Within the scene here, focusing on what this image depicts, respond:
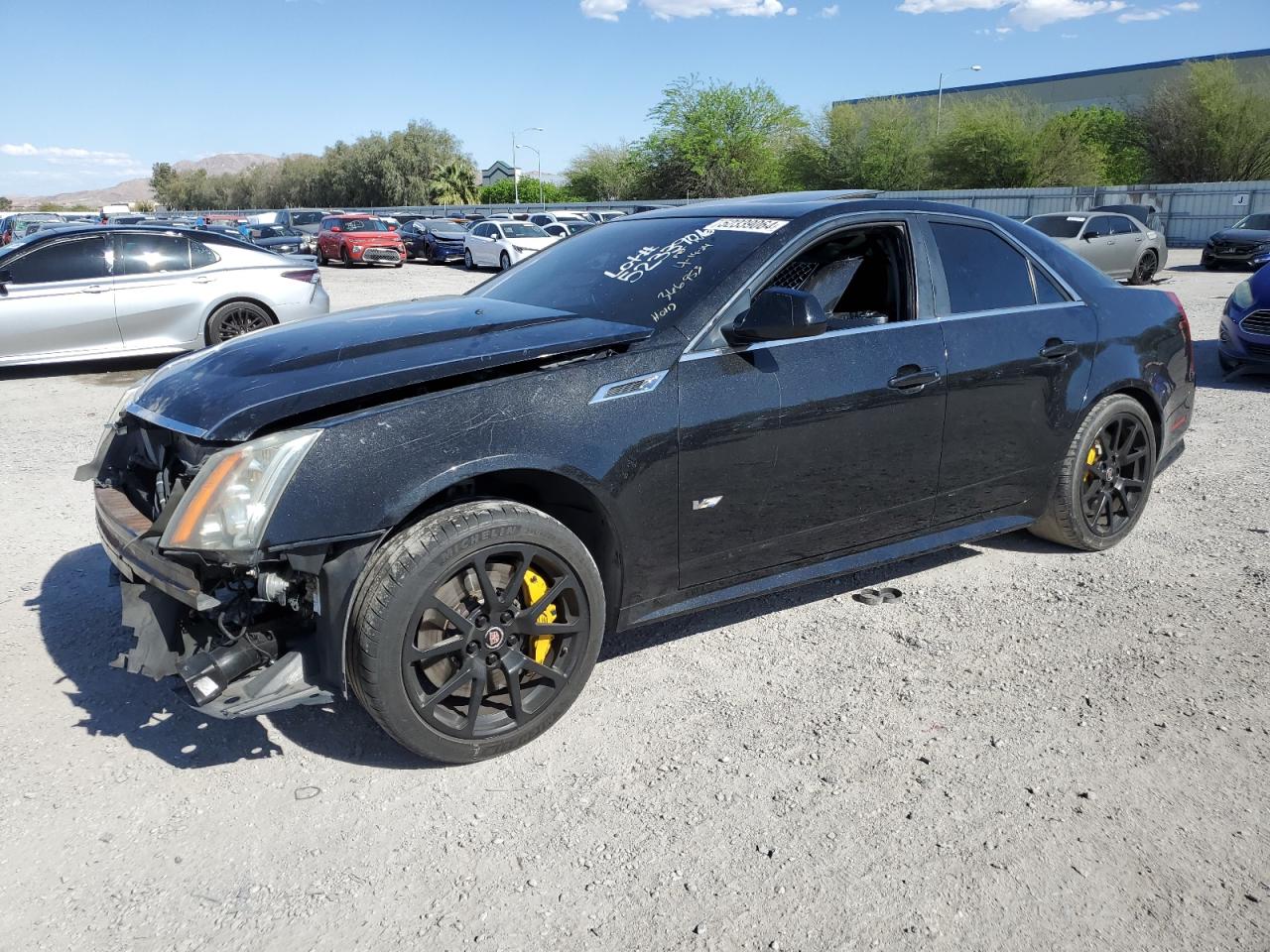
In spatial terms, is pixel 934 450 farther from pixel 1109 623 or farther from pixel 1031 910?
pixel 1031 910

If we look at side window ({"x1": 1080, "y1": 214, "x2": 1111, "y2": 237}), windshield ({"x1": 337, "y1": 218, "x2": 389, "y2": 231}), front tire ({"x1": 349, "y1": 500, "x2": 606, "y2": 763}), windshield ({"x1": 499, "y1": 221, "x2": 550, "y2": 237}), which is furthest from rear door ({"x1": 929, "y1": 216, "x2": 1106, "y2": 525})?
windshield ({"x1": 337, "y1": 218, "x2": 389, "y2": 231})

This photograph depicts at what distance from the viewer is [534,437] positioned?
3.01 meters

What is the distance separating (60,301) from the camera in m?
9.78

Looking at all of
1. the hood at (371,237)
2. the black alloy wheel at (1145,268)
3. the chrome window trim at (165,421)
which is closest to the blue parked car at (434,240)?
the hood at (371,237)

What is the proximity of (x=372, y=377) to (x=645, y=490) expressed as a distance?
3.15 feet

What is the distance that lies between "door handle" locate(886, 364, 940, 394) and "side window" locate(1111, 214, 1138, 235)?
1865cm

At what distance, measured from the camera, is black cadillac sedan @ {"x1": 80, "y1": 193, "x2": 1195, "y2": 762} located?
278 centimetres

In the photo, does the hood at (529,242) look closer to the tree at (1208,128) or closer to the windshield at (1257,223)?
the windshield at (1257,223)

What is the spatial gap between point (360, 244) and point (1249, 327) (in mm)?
25175

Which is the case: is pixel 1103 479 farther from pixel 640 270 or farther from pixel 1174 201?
pixel 1174 201

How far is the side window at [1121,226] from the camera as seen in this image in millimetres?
19922

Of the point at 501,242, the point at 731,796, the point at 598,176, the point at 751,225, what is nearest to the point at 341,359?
the point at 751,225

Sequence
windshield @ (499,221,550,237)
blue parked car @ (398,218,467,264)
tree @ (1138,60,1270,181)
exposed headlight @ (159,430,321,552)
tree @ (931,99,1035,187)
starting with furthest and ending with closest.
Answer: tree @ (931,99,1035,187) < tree @ (1138,60,1270,181) < blue parked car @ (398,218,467,264) < windshield @ (499,221,550,237) < exposed headlight @ (159,430,321,552)

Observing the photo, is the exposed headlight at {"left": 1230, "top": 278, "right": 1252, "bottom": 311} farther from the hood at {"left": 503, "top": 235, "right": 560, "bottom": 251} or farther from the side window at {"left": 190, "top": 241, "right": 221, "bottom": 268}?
the hood at {"left": 503, "top": 235, "right": 560, "bottom": 251}
